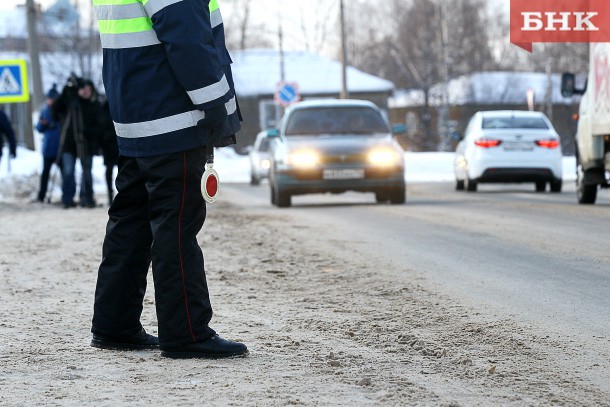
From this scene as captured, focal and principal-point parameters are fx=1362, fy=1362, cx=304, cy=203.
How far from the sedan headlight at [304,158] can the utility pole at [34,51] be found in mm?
12906

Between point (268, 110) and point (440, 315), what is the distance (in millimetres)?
67800

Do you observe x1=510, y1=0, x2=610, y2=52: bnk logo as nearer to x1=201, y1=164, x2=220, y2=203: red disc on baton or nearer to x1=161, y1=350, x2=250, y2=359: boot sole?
x1=201, y1=164, x2=220, y2=203: red disc on baton

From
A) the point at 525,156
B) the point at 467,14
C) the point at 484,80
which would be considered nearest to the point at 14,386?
the point at 525,156

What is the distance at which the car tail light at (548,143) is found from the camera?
909 inches

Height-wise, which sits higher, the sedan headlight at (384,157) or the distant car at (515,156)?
the sedan headlight at (384,157)

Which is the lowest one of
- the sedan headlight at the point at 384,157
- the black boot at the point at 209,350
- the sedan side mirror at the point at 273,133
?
the sedan headlight at the point at 384,157

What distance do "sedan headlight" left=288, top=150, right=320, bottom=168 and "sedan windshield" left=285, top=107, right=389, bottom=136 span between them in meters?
0.80

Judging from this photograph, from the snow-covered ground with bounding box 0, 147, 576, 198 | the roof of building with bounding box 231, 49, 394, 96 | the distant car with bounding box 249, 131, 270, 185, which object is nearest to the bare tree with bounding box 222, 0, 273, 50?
the roof of building with bounding box 231, 49, 394, 96

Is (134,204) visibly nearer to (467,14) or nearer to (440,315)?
(440,315)

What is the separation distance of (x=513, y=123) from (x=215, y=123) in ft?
62.2

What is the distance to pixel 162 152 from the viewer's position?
562 centimetres

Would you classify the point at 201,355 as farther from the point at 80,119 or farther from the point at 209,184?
the point at 80,119

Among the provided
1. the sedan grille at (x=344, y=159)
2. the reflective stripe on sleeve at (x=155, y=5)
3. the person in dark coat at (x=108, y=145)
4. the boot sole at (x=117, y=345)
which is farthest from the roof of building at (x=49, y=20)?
the reflective stripe on sleeve at (x=155, y=5)

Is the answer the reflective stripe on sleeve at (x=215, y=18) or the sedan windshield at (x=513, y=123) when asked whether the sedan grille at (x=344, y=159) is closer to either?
the sedan windshield at (x=513, y=123)
